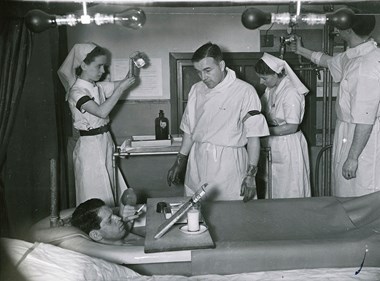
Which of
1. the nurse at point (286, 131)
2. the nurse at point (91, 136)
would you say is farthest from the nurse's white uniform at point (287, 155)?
the nurse at point (91, 136)

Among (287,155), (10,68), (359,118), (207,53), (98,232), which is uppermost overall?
(207,53)

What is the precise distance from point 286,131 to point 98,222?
6.33ft

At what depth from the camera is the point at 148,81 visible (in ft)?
15.8

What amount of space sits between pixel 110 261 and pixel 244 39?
3.32 metres

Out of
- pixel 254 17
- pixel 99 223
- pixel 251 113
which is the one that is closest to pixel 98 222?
pixel 99 223

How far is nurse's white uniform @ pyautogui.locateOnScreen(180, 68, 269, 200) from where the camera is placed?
10.6 ft

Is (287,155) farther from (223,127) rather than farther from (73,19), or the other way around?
(73,19)

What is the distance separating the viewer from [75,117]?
3.74 meters

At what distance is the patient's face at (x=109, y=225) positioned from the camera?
2555mm

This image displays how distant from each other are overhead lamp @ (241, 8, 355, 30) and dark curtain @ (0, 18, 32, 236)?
3.72ft

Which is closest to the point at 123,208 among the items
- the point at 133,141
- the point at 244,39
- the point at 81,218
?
the point at 81,218

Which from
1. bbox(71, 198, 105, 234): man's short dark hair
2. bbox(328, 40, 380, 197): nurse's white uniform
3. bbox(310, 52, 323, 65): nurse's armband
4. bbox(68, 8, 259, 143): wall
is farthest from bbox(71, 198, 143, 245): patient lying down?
bbox(310, 52, 323, 65): nurse's armband

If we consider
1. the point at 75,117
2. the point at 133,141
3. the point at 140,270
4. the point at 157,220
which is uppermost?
the point at 75,117

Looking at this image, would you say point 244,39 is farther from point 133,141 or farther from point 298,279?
point 298,279
